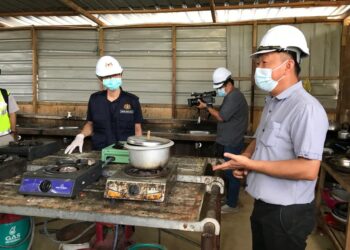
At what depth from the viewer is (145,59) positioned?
16.0 ft

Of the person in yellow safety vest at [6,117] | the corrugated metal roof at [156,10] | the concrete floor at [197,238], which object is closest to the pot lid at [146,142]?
the concrete floor at [197,238]

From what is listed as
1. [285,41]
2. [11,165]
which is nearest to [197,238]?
[11,165]

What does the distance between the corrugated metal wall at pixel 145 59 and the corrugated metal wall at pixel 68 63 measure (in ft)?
1.19

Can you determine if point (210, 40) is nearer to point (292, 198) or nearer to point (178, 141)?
point (178, 141)

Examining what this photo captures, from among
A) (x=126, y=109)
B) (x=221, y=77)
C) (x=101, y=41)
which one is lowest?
(x=126, y=109)

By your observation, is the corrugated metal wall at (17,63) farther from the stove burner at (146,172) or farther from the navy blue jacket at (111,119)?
the stove burner at (146,172)

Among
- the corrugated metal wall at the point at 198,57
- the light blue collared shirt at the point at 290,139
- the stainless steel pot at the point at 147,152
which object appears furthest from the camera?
the corrugated metal wall at the point at 198,57

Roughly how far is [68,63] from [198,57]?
2.18m

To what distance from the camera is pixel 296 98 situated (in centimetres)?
141

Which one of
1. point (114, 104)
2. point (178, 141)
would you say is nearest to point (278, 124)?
point (114, 104)

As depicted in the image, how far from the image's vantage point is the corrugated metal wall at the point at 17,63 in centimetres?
515

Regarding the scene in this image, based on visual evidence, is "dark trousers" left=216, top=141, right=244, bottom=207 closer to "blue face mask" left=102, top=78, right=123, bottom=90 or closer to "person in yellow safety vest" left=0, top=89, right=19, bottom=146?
"blue face mask" left=102, top=78, right=123, bottom=90

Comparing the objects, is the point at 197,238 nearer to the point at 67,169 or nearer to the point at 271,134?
the point at 67,169

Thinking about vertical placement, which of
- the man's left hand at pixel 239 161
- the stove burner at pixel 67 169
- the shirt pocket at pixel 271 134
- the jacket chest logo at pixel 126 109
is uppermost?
the jacket chest logo at pixel 126 109
